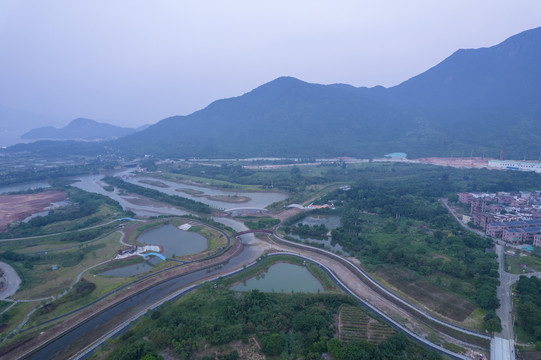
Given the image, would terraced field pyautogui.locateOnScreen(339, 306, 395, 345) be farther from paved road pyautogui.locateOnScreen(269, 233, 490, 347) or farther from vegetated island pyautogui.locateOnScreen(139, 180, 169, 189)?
vegetated island pyautogui.locateOnScreen(139, 180, 169, 189)

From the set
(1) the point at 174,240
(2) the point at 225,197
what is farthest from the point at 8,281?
(2) the point at 225,197

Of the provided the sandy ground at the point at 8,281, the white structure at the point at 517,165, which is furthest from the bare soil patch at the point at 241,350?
the white structure at the point at 517,165

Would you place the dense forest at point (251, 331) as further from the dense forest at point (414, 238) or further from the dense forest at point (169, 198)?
the dense forest at point (169, 198)

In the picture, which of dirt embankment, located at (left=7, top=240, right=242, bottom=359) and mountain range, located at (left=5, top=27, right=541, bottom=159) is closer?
dirt embankment, located at (left=7, top=240, right=242, bottom=359)

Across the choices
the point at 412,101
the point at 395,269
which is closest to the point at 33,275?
the point at 395,269

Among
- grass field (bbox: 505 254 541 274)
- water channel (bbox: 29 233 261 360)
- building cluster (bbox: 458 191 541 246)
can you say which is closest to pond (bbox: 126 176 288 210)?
water channel (bbox: 29 233 261 360)

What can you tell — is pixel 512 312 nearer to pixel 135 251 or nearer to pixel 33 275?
pixel 135 251
